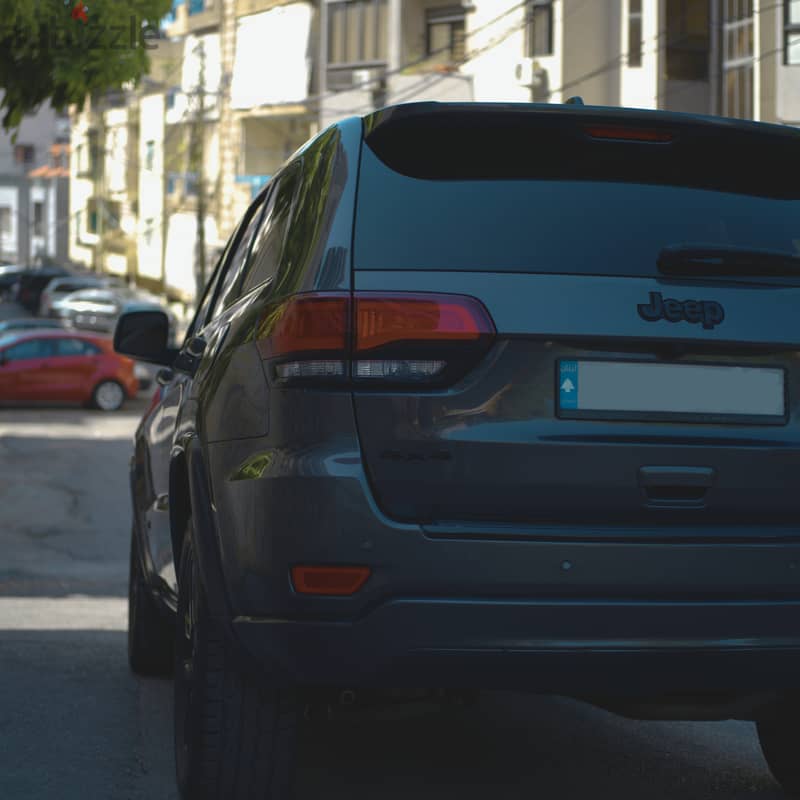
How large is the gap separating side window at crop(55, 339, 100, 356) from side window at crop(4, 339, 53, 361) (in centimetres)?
17

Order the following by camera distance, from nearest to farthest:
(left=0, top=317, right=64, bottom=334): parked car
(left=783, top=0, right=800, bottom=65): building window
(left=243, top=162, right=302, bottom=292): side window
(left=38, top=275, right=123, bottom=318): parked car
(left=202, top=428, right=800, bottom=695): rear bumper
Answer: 1. (left=202, top=428, right=800, bottom=695): rear bumper
2. (left=243, top=162, right=302, bottom=292): side window
3. (left=783, top=0, right=800, bottom=65): building window
4. (left=0, top=317, right=64, bottom=334): parked car
5. (left=38, top=275, right=123, bottom=318): parked car

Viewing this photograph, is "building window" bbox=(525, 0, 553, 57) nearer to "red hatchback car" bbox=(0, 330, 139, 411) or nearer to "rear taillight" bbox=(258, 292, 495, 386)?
"red hatchback car" bbox=(0, 330, 139, 411)

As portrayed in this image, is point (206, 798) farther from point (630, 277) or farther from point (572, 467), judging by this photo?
point (630, 277)

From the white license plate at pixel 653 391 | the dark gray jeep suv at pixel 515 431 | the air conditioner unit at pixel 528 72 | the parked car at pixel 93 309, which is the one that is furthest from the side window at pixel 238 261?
the parked car at pixel 93 309

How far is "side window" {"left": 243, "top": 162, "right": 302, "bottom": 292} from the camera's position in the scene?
4219 mm

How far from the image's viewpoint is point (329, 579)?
362 cm

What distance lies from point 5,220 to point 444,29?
70008 mm

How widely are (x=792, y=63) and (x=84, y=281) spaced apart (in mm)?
34045

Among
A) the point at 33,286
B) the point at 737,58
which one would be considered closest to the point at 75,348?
the point at 737,58

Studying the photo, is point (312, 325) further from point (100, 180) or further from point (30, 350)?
point (100, 180)

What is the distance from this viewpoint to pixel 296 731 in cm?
411

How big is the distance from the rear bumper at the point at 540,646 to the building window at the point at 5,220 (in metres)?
111

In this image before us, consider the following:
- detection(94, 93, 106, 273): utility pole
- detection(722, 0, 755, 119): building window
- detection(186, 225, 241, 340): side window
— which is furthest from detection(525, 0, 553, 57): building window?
detection(94, 93, 106, 273): utility pole

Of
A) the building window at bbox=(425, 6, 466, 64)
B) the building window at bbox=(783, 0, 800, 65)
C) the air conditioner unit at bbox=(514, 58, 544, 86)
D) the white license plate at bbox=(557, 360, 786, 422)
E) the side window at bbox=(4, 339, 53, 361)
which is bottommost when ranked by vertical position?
the side window at bbox=(4, 339, 53, 361)
